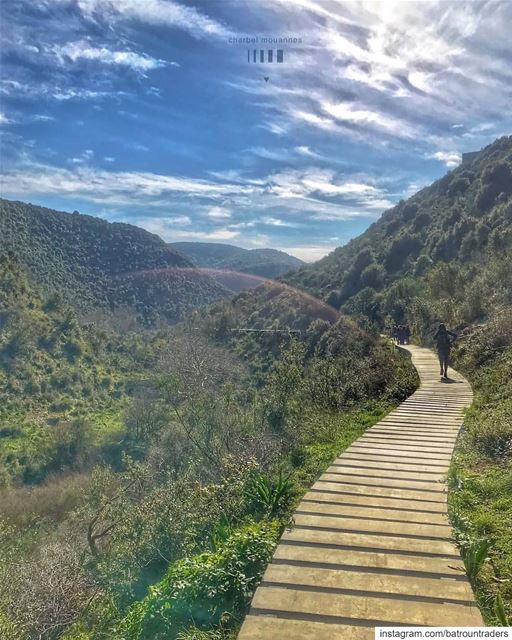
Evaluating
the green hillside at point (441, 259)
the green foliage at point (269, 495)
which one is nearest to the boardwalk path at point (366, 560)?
the green foliage at point (269, 495)

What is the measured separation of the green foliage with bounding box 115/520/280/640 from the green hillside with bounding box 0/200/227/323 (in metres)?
79.9

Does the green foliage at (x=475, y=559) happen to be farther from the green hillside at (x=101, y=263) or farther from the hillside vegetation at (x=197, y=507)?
the green hillside at (x=101, y=263)

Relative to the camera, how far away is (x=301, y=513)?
418cm

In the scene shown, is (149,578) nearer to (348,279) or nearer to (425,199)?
(348,279)

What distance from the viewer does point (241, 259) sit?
177 m

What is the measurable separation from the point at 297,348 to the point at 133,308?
9017 cm

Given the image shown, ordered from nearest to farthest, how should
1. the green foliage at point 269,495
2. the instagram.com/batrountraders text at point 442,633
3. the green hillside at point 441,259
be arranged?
the instagram.com/batrountraders text at point 442,633
the green foliage at point 269,495
the green hillside at point 441,259

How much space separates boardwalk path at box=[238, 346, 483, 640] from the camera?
2818 mm

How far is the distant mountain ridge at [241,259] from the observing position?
15175cm

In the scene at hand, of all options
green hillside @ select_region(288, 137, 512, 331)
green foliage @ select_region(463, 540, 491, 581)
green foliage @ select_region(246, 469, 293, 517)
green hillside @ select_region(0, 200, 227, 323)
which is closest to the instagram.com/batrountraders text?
green foliage @ select_region(463, 540, 491, 581)

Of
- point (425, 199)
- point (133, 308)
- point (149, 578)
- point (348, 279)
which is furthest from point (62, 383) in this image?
point (149, 578)

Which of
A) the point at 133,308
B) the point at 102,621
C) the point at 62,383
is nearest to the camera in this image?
the point at 102,621

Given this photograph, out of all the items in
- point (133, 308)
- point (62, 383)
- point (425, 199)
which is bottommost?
point (62, 383)

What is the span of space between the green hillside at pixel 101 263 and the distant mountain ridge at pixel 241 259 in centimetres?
3314
